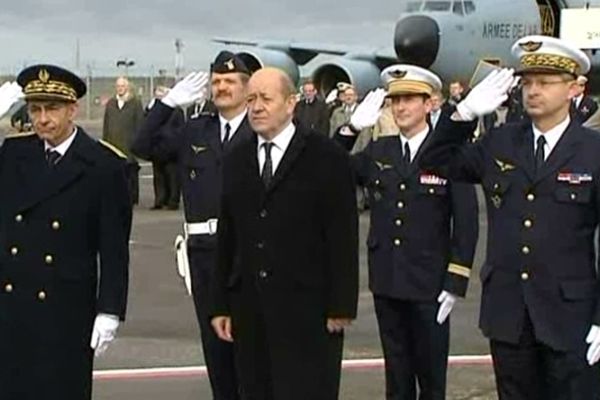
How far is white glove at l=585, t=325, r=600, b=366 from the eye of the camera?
5.47 meters

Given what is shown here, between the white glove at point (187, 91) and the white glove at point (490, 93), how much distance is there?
1.72 m

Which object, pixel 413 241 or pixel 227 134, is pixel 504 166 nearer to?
pixel 413 241

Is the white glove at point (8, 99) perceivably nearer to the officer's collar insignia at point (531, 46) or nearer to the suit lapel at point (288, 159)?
the suit lapel at point (288, 159)

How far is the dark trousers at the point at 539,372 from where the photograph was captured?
559cm

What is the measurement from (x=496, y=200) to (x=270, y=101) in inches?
41.1

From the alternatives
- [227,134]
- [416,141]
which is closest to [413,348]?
[416,141]

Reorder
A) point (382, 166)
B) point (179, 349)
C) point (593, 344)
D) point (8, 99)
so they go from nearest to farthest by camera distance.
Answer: point (593, 344) < point (8, 99) < point (382, 166) < point (179, 349)

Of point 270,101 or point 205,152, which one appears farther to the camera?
point 205,152

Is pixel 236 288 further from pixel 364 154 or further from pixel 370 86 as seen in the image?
pixel 370 86

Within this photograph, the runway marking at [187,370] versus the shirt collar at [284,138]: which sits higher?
the shirt collar at [284,138]

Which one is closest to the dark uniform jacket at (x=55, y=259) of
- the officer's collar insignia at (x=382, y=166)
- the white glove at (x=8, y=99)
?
the white glove at (x=8, y=99)

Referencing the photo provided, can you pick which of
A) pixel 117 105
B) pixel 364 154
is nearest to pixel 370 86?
pixel 117 105

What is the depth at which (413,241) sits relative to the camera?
7133mm

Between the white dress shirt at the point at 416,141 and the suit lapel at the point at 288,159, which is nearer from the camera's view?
the suit lapel at the point at 288,159
